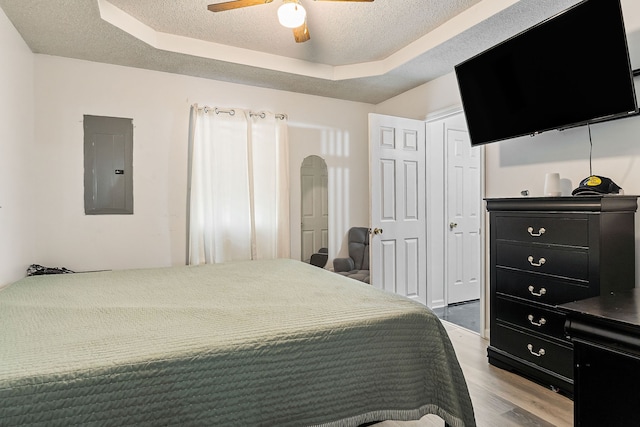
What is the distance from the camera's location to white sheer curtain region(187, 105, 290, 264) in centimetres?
357

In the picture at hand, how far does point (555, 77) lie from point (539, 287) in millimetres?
1308

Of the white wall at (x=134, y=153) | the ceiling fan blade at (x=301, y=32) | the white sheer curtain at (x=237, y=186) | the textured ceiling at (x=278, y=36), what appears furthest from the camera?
the white sheer curtain at (x=237, y=186)

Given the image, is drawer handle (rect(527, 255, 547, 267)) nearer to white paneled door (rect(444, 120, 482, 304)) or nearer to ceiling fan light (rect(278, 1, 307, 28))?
white paneled door (rect(444, 120, 482, 304))

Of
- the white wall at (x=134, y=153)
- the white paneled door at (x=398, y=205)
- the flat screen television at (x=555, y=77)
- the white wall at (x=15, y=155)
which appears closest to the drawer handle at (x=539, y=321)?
the flat screen television at (x=555, y=77)

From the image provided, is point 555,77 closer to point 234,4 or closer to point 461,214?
point 234,4

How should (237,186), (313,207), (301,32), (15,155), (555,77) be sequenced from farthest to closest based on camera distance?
(313,207) < (237,186) < (15,155) < (301,32) < (555,77)

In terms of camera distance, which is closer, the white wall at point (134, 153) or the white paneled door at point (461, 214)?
the white wall at point (134, 153)

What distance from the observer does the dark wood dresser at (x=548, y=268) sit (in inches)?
79.4

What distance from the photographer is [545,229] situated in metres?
2.26

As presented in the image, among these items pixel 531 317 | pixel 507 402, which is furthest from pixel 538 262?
pixel 507 402

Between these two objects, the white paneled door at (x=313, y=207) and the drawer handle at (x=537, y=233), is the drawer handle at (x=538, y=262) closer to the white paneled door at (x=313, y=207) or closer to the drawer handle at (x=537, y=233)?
the drawer handle at (x=537, y=233)

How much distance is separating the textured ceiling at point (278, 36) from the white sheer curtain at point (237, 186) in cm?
52

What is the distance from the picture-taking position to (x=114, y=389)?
1.02 metres

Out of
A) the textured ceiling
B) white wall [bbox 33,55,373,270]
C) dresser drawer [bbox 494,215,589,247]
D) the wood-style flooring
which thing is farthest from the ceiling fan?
the wood-style flooring
